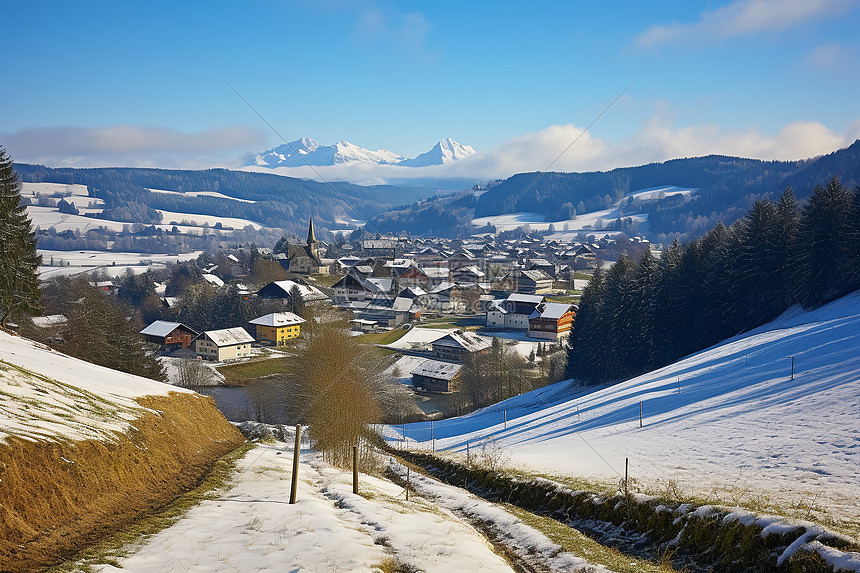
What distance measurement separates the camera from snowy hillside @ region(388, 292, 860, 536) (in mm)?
10773

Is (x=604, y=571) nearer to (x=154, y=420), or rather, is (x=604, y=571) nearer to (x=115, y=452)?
(x=115, y=452)

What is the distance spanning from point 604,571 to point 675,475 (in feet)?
18.2

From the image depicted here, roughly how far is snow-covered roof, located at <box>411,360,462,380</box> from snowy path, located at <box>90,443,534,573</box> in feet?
124

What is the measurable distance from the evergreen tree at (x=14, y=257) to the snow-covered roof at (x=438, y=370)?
32.1m

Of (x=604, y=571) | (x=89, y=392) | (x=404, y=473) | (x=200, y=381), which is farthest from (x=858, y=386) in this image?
(x=200, y=381)

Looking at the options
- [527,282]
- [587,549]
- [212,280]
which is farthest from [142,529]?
[212,280]

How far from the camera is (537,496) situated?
44.3 ft

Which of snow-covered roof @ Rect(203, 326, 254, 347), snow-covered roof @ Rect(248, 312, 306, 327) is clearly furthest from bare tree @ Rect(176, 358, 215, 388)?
snow-covered roof @ Rect(248, 312, 306, 327)

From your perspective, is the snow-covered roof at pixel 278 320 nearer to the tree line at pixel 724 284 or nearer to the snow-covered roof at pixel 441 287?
the snow-covered roof at pixel 441 287

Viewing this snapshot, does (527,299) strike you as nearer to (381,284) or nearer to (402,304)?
(402,304)

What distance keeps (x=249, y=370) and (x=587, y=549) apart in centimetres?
5139

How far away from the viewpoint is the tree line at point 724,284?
33719 mm

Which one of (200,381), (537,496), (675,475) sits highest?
(675,475)

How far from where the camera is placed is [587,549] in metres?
9.12
